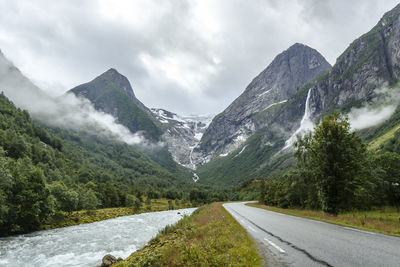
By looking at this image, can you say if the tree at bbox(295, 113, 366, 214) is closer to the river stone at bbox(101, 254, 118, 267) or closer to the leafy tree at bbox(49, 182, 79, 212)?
the river stone at bbox(101, 254, 118, 267)

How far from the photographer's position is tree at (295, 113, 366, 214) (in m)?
23.5

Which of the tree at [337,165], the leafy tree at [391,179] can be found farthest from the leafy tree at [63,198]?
the leafy tree at [391,179]

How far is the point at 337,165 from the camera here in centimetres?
2311

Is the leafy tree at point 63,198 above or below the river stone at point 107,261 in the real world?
above

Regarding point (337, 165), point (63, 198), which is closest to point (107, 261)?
point (337, 165)

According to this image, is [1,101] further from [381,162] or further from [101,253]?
[381,162]

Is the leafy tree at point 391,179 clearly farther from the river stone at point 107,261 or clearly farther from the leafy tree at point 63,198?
the leafy tree at point 63,198

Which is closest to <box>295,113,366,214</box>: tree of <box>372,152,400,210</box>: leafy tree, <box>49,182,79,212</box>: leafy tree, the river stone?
the river stone

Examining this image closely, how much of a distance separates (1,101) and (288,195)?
665 ft

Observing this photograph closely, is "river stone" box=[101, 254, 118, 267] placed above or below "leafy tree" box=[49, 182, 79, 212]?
below

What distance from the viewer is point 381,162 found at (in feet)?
167

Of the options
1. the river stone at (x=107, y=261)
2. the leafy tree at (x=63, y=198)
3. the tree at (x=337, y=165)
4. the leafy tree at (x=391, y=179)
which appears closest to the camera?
the river stone at (x=107, y=261)

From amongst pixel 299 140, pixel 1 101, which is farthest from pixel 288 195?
pixel 1 101

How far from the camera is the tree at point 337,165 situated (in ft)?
77.1
